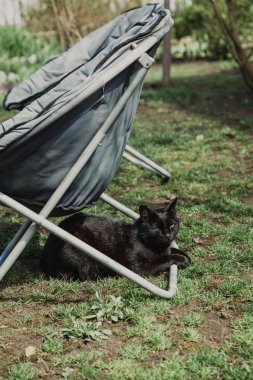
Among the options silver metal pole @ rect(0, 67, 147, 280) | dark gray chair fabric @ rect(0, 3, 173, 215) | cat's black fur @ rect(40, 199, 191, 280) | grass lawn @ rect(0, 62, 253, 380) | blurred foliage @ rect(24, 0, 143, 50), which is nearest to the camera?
grass lawn @ rect(0, 62, 253, 380)

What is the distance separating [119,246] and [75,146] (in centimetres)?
80

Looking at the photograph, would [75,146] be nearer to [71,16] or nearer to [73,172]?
[73,172]

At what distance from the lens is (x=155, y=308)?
327cm

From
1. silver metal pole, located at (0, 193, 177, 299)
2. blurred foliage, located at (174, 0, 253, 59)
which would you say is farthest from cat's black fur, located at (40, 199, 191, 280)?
blurred foliage, located at (174, 0, 253, 59)

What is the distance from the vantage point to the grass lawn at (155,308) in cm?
279

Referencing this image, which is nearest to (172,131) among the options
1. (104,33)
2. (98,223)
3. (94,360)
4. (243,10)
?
(104,33)

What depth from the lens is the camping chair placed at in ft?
10.4

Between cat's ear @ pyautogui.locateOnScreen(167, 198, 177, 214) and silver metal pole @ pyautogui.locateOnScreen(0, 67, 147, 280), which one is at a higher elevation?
silver metal pole @ pyautogui.locateOnScreen(0, 67, 147, 280)

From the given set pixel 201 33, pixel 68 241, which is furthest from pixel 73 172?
pixel 201 33

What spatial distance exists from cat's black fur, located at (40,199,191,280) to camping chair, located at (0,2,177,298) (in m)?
0.23

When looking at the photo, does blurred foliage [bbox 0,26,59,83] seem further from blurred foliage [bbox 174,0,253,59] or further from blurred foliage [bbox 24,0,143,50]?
blurred foliage [bbox 174,0,253,59]

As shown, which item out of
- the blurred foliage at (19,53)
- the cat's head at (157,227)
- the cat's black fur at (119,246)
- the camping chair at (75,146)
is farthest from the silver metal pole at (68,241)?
the blurred foliage at (19,53)

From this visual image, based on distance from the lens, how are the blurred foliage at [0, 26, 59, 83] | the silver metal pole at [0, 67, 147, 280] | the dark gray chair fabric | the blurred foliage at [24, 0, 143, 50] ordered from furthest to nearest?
the blurred foliage at [24, 0, 143, 50] < the blurred foliage at [0, 26, 59, 83] < the silver metal pole at [0, 67, 147, 280] < the dark gray chair fabric

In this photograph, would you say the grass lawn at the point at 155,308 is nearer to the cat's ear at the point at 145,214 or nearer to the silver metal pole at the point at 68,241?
the silver metal pole at the point at 68,241
